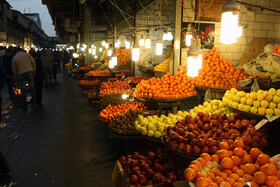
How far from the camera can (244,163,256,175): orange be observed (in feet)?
7.37

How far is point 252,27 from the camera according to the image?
7.89 meters

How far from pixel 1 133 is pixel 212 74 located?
587 cm

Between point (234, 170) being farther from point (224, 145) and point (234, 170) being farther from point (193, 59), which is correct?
point (193, 59)

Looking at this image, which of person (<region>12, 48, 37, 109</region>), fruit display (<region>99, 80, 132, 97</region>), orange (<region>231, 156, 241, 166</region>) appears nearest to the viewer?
orange (<region>231, 156, 241, 166</region>)

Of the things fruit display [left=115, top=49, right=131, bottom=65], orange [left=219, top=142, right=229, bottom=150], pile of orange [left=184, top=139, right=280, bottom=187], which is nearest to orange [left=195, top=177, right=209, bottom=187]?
pile of orange [left=184, top=139, right=280, bottom=187]

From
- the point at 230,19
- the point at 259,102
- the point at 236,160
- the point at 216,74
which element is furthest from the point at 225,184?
the point at 216,74

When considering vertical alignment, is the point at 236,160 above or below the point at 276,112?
below

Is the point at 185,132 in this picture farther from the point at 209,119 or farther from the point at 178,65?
the point at 178,65

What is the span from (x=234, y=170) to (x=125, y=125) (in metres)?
2.70

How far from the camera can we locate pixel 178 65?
7301 millimetres

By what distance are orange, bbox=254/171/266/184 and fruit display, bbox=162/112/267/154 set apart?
63 cm

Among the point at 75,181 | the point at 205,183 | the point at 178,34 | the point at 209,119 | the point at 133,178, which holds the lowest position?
the point at 75,181

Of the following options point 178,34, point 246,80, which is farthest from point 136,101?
point 246,80

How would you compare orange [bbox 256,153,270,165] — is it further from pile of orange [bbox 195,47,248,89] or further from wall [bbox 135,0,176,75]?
wall [bbox 135,0,176,75]
